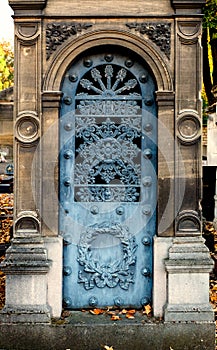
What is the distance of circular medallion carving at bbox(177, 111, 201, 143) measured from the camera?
203 inches

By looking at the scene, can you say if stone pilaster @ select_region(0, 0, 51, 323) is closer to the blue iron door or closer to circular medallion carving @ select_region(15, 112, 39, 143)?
circular medallion carving @ select_region(15, 112, 39, 143)

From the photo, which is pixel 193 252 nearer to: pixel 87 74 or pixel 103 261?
pixel 103 261

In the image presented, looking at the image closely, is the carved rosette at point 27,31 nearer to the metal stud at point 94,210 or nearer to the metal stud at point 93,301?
the metal stud at point 94,210

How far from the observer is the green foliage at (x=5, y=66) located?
4362cm

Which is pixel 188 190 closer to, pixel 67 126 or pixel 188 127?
pixel 188 127

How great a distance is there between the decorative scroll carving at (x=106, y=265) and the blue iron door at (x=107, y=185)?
1 cm

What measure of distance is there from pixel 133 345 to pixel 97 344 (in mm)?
380

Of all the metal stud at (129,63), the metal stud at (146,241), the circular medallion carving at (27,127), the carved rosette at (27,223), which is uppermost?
the metal stud at (129,63)

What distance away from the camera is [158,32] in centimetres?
520

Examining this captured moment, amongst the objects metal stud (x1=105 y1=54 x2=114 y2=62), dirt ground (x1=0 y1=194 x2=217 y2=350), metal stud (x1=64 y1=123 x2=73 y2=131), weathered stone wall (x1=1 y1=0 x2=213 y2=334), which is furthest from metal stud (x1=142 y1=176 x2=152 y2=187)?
dirt ground (x1=0 y1=194 x2=217 y2=350)

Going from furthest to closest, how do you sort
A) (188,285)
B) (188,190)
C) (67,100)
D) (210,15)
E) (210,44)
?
(210,44), (210,15), (67,100), (188,190), (188,285)

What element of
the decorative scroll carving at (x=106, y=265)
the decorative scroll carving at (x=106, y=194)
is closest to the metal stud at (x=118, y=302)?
the decorative scroll carving at (x=106, y=265)

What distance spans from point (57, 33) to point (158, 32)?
3.58 feet

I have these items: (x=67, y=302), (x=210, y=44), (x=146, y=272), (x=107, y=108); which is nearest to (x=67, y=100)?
(x=107, y=108)
